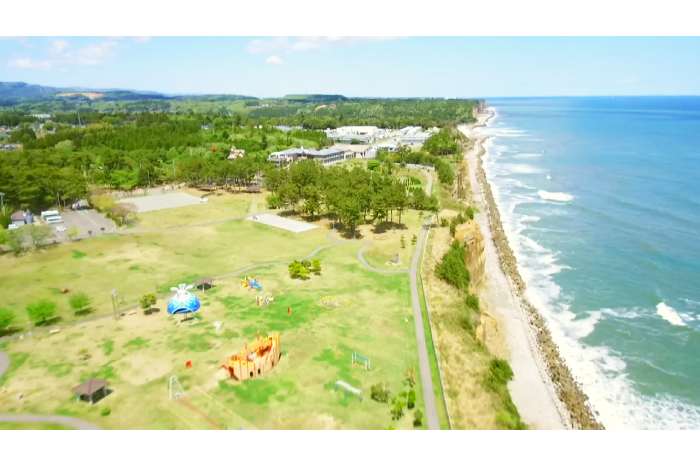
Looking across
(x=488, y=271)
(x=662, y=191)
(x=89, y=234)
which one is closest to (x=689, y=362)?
(x=488, y=271)

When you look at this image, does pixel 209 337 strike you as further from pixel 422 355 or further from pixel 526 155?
pixel 526 155

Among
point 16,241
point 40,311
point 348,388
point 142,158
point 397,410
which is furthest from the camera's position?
point 142,158

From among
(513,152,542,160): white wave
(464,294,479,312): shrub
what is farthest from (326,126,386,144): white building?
(464,294,479,312): shrub

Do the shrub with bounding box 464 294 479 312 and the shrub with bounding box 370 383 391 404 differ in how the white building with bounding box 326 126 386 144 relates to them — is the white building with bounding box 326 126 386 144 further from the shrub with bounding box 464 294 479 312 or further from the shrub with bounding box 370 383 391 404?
the shrub with bounding box 370 383 391 404

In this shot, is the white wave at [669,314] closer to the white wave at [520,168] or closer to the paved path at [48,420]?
the paved path at [48,420]

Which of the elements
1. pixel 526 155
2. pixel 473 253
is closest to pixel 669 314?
pixel 473 253

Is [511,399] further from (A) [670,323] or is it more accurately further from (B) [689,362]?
(A) [670,323]
